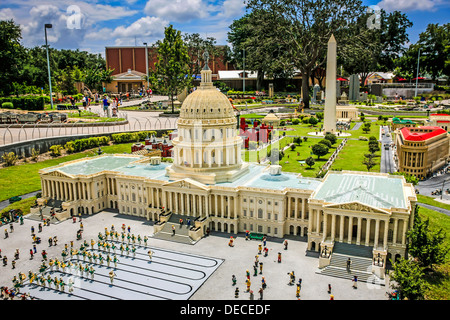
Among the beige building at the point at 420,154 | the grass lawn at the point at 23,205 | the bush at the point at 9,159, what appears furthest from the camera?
the bush at the point at 9,159

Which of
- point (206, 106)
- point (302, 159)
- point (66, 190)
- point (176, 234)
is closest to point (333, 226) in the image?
point (176, 234)

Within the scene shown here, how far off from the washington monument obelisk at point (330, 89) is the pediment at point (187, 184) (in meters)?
65.4

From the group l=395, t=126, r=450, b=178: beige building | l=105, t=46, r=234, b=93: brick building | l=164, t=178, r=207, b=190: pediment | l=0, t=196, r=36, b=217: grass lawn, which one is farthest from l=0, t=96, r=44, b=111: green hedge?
l=395, t=126, r=450, b=178: beige building

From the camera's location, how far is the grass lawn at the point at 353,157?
272 ft

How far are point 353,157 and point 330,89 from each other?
91.9 ft

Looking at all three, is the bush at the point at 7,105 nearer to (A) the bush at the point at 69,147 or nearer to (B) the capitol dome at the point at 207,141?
(A) the bush at the point at 69,147

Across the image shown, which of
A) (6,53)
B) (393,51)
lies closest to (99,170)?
(6,53)

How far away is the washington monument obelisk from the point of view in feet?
351

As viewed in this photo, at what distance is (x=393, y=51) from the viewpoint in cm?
18862

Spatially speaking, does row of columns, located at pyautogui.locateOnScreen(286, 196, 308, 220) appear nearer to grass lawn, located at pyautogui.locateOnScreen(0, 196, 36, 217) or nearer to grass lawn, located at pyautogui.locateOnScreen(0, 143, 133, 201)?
grass lawn, located at pyautogui.locateOnScreen(0, 196, 36, 217)

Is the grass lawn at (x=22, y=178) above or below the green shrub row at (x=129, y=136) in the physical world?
below

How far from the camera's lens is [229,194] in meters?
58.9

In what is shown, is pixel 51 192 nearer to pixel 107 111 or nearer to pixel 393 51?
pixel 107 111

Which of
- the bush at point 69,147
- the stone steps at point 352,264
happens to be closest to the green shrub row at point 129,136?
the bush at point 69,147
